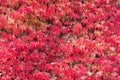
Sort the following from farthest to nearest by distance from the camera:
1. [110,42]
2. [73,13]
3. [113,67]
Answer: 1. [73,13]
2. [110,42]
3. [113,67]

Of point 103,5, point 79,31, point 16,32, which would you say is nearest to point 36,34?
point 16,32

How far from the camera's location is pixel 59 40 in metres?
8.61

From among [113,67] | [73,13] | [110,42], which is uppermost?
[73,13]

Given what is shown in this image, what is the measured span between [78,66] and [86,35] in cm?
135

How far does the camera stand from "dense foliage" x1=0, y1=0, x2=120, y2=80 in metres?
7.72

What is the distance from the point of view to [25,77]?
7.50 meters

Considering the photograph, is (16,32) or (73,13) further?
(73,13)

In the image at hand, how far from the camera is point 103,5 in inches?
387

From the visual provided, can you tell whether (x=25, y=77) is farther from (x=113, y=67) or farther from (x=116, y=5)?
(x=116, y=5)

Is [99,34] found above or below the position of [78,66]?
above

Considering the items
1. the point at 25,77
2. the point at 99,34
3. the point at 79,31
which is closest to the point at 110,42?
the point at 99,34

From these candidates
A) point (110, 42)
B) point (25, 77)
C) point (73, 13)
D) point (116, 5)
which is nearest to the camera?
point (25, 77)

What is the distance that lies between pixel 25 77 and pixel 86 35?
257cm

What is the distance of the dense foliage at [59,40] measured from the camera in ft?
25.3
